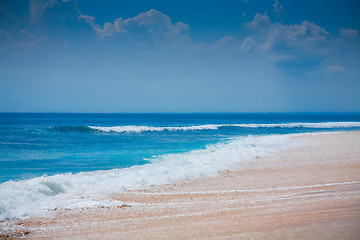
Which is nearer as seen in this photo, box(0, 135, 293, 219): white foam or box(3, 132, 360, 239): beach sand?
box(3, 132, 360, 239): beach sand

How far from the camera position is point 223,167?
10.8 metres

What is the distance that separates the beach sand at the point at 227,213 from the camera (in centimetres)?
398

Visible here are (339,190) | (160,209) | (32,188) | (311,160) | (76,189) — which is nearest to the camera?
(160,209)

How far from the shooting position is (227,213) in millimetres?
4996

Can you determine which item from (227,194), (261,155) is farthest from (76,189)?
(261,155)

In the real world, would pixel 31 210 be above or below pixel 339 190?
below

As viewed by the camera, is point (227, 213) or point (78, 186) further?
point (78, 186)

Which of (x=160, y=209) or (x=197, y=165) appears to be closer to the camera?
(x=160, y=209)

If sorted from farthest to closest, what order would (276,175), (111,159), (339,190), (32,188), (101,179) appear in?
(111,159) → (276,175) → (101,179) → (32,188) → (339,190)

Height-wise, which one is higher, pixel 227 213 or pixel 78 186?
pixel 227 213

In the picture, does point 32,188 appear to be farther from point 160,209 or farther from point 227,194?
point 227,194

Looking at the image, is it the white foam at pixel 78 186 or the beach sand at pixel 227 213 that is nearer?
the beach sand at pixel 227 213

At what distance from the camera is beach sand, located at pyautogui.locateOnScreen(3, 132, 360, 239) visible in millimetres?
3979

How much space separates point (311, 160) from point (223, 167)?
4005 millimetres
